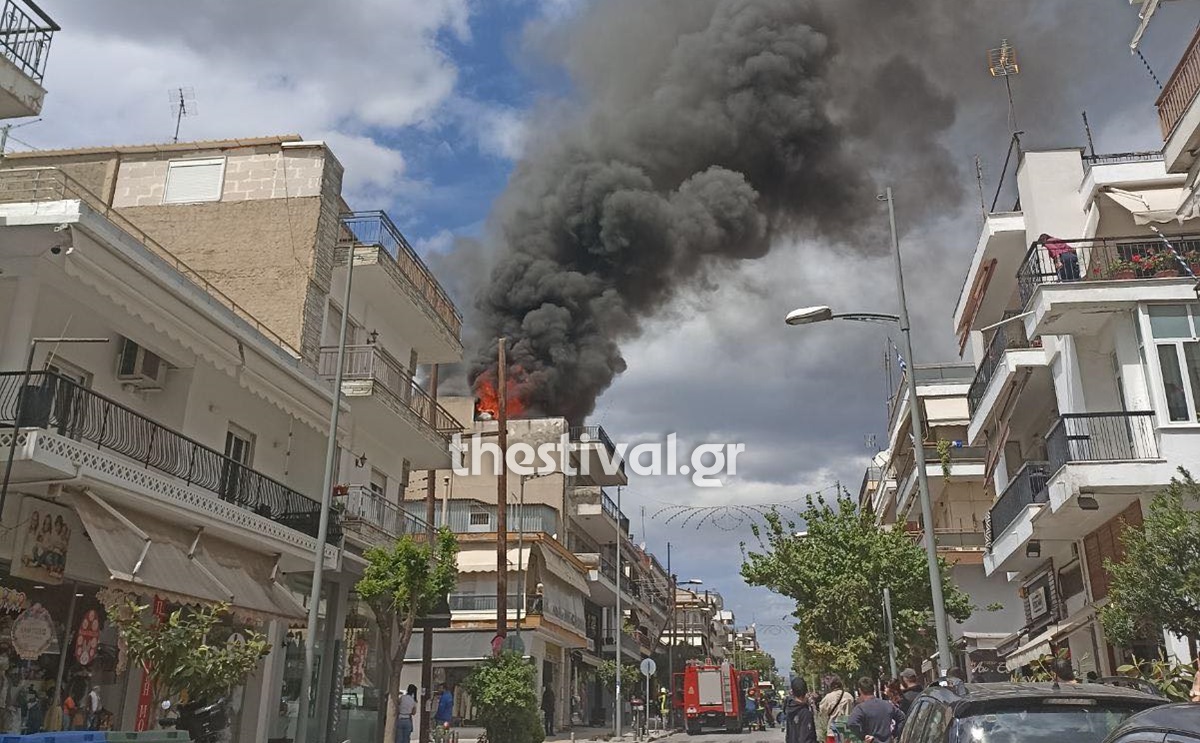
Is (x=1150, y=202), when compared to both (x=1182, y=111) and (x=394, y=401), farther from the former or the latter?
(x=394, y=401)

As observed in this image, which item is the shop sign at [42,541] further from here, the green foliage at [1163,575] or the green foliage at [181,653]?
the green foliage at [1163,575]

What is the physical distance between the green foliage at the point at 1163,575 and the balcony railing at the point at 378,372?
15.2 m

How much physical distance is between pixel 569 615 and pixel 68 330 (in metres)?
31.2

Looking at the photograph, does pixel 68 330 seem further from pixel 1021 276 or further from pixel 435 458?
pixel 1021 276

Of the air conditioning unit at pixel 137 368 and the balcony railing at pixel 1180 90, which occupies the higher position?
the balcony railing at pixel 1180 90

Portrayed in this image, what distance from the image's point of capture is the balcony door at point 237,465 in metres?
16.0

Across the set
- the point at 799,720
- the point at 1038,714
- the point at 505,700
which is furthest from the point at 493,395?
the point at 1038,714

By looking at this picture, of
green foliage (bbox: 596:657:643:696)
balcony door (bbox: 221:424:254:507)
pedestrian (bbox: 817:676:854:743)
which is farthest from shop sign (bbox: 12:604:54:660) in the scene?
green foliage (bbox: 596:657:643:696)

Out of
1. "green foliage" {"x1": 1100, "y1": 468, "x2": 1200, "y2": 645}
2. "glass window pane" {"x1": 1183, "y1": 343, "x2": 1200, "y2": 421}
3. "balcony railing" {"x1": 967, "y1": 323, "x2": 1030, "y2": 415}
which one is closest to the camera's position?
"green foliage" {"x1": 1100, "y1": 468, "x2": 1200, "y2": 645}

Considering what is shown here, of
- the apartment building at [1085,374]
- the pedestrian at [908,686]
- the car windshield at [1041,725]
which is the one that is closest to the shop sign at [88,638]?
the pedestrian at [908,686]

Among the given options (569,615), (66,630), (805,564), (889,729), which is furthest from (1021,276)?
(569,615)

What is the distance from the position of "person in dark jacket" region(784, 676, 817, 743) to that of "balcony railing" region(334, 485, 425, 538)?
1174 cm

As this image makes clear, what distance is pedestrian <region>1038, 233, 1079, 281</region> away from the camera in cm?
1670

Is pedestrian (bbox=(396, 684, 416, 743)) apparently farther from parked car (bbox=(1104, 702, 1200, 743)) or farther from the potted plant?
parked car (bbox=(1104, 702, 1200, 743))
